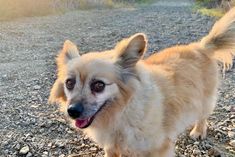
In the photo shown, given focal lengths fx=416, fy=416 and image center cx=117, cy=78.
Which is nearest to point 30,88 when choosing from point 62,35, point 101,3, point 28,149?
point 28,149

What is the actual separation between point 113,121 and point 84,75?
21.9 inches

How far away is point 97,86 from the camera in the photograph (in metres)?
4.03

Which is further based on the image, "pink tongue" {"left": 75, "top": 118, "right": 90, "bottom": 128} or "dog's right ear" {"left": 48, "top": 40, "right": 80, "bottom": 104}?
"dog's right ear" {"left": 48, "top": 40, "right": 80, "bottom": 104}

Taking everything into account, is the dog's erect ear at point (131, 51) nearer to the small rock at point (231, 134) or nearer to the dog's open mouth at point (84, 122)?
the dog's open mouth at point (84, 122)

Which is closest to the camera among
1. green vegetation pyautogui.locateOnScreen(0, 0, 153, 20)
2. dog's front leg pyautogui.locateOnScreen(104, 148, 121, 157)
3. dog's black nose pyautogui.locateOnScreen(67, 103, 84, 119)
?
dog's black nose pyautogui.locateOnScreen(67, 103, 84, 119)

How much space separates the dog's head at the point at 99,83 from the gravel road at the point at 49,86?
1.13 m

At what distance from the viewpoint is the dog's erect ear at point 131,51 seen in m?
4.15

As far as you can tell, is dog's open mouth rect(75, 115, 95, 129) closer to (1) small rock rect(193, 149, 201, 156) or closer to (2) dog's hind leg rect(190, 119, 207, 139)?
(1) small rock rect(193, 149, 201, 156)

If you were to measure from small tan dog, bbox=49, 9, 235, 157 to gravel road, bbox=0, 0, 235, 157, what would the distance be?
0.74 m

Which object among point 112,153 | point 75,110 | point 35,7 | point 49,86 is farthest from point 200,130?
point 35,7

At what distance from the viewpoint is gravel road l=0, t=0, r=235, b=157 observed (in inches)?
207

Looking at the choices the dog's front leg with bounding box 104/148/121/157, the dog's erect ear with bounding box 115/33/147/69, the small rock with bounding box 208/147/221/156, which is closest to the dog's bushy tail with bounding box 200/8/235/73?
the small rock with bounding box 208/147/221/156

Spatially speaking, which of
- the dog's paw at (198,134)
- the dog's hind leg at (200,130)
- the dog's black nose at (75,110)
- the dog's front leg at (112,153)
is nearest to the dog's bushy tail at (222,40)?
the dog's hind leg at (200,130)

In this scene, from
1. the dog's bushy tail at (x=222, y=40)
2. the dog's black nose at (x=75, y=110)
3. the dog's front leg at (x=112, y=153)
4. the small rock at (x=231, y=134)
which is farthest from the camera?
the small rock at (x=231, y=134)
